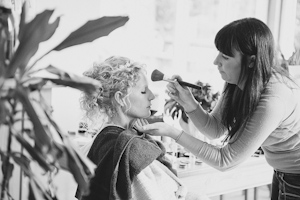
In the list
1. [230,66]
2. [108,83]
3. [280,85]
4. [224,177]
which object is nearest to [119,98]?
[108,83]

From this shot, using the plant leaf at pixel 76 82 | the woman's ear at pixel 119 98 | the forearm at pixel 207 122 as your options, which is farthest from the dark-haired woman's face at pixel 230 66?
the plant leaf at pixel 76 82

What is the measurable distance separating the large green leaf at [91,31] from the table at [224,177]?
153cm

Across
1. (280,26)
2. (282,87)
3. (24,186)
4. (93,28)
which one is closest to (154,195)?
(282,87)

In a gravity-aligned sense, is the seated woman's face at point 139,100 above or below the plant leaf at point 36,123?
below

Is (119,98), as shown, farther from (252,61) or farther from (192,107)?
(252,61)

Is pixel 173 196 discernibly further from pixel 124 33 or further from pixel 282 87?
pixel 124 33

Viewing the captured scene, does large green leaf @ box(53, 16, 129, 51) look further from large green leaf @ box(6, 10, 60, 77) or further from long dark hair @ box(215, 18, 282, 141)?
long dark hair @ box(215, 18, 282, 141)

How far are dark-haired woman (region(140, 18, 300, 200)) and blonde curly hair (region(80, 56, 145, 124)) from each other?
0.58 ft

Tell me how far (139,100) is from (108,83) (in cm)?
14

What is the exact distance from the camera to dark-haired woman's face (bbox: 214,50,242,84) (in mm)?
1669

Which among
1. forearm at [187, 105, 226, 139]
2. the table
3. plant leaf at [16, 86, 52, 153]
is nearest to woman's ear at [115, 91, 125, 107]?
forearm at [187, 105, 226, 139]

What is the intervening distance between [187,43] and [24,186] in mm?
2563

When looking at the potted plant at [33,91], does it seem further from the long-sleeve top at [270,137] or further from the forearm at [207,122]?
the forearm at [207,122]

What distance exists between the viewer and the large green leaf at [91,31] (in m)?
0.80
